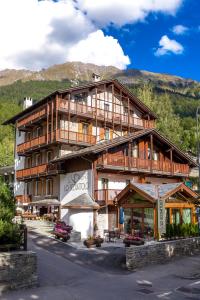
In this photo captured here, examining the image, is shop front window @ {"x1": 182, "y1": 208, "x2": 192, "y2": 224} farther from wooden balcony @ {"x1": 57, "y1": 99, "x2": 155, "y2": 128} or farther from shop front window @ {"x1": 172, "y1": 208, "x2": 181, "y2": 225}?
wooden balcony @ {"x1": 57, "y1": 99, "x2": 155, "y2": 128}

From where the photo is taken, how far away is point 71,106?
3506cm

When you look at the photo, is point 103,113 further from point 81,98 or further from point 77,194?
point 77,194

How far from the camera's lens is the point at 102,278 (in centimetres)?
1605

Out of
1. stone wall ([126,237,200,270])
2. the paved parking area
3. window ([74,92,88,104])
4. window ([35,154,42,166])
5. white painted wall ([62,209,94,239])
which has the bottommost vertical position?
the paved parking area

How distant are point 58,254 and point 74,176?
12.1 metres

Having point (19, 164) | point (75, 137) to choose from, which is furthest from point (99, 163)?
point (19, 164)

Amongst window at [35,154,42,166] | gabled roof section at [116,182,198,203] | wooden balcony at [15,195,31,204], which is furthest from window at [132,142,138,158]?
wooden balcony at [15,195,31,204]

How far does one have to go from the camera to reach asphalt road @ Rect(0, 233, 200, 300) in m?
13.4

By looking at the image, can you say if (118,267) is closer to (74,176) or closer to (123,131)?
(74,176)

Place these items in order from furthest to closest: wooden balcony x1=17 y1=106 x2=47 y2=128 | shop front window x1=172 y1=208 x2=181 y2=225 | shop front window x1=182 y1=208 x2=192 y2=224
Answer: wooden balcony x1=17 y1=106 x2=47 y2=128 < shop front window x1=182 y1=208 x2=192 y2=224 < shop front window x1=172 y1=208 x2=181 y2=225

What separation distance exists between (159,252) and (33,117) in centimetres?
2305

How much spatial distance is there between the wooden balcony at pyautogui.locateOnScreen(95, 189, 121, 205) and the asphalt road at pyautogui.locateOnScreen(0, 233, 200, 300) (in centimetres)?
682

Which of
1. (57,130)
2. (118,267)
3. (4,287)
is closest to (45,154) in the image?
(57,130)

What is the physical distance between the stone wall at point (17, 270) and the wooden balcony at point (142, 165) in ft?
49.5
